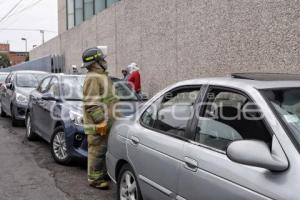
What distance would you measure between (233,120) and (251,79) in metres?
0.36

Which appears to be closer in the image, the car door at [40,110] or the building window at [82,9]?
the car door at [40,110]

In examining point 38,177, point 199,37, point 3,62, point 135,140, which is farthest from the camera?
point 3,62

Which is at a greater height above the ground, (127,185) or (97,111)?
(97,111)

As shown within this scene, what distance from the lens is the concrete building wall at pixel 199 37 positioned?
28.8 ft

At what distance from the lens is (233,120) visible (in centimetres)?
356

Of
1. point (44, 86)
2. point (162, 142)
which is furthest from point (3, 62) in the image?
point (162, 142)

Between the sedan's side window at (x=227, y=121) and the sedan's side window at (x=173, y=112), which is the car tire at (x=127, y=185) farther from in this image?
the sedan's side window at (x=227, y=121)

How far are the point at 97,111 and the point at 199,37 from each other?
253 inches

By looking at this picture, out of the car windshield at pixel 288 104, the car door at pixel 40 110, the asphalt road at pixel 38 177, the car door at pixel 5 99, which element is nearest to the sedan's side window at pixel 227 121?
the car windshield at pixel 288 104

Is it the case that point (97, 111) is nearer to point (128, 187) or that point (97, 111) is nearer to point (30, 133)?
point (128, 187)

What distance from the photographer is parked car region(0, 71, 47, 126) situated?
11758 millimetres

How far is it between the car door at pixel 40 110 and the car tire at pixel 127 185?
377cm

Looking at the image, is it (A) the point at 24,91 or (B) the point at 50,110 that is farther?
(A) the point at 24,91

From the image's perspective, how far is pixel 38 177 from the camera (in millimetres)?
6629
